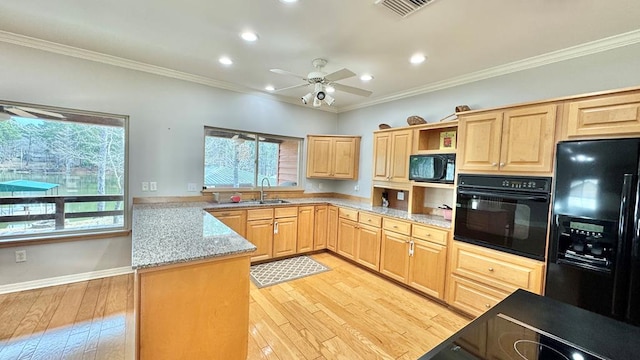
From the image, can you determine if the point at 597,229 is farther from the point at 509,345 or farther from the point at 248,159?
the point at 248,159

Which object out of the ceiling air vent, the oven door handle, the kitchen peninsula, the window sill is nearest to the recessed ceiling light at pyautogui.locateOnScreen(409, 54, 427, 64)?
the ceiling air vent

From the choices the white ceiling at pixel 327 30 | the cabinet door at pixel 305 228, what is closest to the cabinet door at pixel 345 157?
the cabinet door at pixel 305 228

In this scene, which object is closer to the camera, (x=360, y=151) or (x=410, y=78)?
(x=410, y=78)

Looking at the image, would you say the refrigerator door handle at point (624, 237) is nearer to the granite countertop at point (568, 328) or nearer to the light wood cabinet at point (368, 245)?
the granite countertop at point (568, 328)

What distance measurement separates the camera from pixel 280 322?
2516 mm

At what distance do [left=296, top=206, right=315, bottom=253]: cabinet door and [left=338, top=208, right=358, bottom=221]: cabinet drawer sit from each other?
0.47 m

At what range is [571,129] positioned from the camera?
6.84 ft

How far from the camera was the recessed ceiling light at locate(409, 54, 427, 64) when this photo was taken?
2.83 m

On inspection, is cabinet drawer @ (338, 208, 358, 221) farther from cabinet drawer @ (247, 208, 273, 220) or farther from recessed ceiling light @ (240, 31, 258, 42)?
recessed ceiling light @ (240, 31, 258, 42)

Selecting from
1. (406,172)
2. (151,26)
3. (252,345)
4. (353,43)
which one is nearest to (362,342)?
(252,345)

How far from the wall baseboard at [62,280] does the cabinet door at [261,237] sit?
5.30 ft

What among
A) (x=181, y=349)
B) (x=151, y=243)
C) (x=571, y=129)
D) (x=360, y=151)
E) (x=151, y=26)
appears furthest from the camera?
(x=360, y=151)

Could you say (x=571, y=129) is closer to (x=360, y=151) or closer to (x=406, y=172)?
(x=406, y=172)

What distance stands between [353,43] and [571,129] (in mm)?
1982
